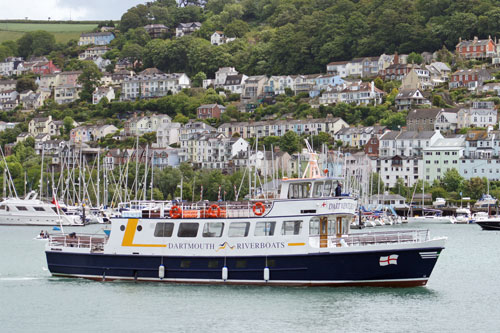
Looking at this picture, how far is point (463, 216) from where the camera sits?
103 metres

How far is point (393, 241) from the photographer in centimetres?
4034

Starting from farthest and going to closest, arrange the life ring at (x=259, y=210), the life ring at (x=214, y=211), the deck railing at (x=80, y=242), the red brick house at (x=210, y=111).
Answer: the red brick house at (x=210, y=111) < the deck railing at (x=80, y=242) < the life ring at (x=214, y=211) < the life ring at (x=259, y=210)

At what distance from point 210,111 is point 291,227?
11887cm

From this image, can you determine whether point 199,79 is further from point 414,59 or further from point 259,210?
point 259,210

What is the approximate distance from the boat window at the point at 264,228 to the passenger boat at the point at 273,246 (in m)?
0.04

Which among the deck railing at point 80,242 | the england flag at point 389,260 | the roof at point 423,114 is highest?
the roof at point 423,114

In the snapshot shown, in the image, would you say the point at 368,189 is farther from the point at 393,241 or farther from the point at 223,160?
the point at 393,241

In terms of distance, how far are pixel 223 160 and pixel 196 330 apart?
107 metres

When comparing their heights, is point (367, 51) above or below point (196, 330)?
above

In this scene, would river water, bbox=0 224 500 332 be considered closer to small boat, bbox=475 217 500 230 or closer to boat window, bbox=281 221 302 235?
boat window, bbox=281 221 302 235

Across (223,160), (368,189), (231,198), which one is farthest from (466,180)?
(223,160)

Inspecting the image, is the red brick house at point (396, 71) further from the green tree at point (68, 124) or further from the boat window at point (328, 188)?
the boat window at point (328, 188)

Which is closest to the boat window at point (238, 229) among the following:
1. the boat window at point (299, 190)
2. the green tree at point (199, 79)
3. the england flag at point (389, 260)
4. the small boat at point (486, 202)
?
the boat window at point (299, 190)

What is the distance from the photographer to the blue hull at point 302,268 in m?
39.7
